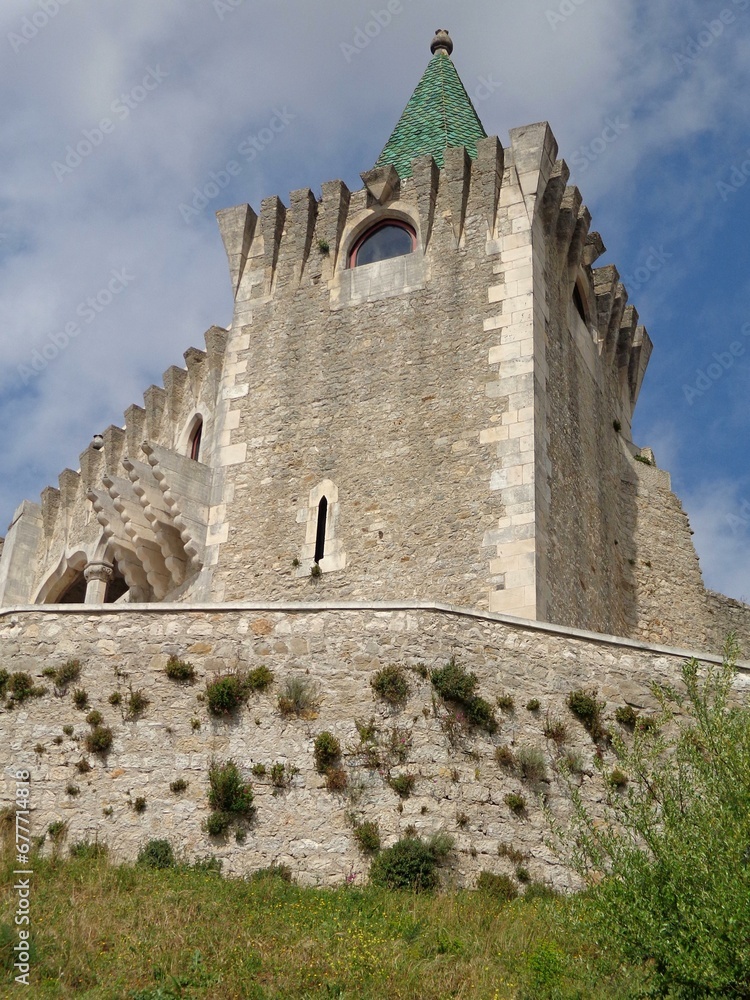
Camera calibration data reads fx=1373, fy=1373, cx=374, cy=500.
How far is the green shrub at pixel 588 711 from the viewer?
15609mm

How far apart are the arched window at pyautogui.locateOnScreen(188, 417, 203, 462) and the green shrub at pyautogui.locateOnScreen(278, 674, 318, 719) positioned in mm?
9828

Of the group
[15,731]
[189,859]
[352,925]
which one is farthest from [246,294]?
[352,925]

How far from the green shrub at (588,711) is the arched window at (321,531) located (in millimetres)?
5825

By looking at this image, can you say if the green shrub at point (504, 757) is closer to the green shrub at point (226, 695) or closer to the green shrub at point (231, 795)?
the green shrub at point (231, 795)

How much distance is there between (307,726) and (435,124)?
49.2ft

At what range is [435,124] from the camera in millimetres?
26625

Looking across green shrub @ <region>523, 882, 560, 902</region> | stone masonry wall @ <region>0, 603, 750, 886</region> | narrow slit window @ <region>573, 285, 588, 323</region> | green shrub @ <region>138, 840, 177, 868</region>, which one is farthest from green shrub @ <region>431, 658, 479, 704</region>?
narrow slit window @ <region>573, 285, 588, 323</region>

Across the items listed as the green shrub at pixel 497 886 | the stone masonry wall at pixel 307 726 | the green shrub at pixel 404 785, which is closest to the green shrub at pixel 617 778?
the stone masonry wall at pixel 307 726

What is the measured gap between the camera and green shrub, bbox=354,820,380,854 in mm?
14469

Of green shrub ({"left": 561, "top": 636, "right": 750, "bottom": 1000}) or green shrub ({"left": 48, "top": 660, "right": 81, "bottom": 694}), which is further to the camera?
green shrub ({"left": 48, "top": 660, "right": 81, "bottom": 694})

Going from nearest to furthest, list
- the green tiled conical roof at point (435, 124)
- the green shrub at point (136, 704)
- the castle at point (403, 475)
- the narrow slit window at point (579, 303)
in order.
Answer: the green shrub at point (136, 704) < the castle at point (403, 475) < the narrow slit window at point (579, 303) < the green tiled conical roof at point (435, 124)

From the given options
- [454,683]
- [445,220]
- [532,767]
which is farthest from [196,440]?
[532,767]

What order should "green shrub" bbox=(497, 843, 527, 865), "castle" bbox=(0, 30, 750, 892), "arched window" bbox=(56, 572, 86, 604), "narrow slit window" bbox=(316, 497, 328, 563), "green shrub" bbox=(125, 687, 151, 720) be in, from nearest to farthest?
1. "green shrub" bbox=(497, 843, 527, 865)
2. "green shrub" bbox=(125, 687, 151, 720)
3. "castle" bbox=(0, 30, 750, 892)
4. "narrow slit window" bbox=(316, 497, 328, 563)
5. "arched window" bbox=(56, 572, 86, 604)

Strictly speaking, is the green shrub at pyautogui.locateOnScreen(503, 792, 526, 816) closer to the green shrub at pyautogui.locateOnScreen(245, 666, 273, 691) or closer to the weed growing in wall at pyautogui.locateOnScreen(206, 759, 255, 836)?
the weed growing in wall at pyautogui.locateOnScreen(206, 759, 255, 836)
